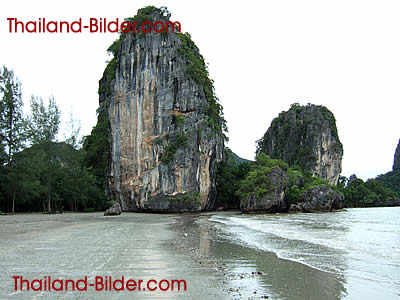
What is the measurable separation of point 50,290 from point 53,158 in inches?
1473

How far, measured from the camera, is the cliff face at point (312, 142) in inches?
3381

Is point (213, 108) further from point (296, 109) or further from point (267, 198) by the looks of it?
point (296, 109)

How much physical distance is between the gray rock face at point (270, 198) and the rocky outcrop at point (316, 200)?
10.9ft

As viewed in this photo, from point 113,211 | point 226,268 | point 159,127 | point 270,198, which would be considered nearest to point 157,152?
point 159,127

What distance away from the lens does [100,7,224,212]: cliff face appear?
44312 mm

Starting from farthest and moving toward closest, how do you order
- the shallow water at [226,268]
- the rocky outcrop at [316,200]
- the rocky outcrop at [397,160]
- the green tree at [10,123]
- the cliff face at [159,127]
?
the rocky outcrop at [397,160] → the rocky outcrop at [316,200] → the cliff face at [159,127] → the green tree at [10,123] → the shallow water at [226,268]

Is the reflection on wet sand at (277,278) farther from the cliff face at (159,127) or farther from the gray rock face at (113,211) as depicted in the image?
the cliff face at (159,127)

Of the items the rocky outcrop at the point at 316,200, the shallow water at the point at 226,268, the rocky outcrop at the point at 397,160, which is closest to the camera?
the shallow water at the point at 226,268

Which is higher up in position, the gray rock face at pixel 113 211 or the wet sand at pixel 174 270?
the wet sand at pixel 174 270

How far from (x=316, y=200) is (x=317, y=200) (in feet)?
0.66

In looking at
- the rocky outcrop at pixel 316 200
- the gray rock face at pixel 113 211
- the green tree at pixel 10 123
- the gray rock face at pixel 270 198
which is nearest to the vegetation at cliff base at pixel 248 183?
the gray rock face at pixel 270 198

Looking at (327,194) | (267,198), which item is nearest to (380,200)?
(327,194)

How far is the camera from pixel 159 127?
45.6m

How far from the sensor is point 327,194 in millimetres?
46688
